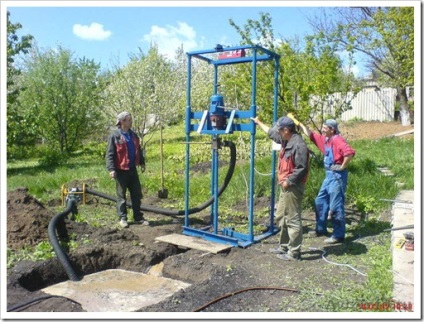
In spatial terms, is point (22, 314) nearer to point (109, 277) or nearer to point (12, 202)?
point (109, 277)

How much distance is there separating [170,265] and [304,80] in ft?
16.4

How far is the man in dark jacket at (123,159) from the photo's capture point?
23.1 feet

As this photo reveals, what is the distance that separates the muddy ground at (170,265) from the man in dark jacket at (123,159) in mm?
497

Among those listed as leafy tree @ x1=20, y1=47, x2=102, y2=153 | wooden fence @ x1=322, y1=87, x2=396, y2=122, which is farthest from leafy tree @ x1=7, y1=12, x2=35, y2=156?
wooden fence @ x1=322, y1=87, x2=396, y2=122

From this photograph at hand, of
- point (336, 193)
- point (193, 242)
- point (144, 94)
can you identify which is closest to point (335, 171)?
point (336, 193)

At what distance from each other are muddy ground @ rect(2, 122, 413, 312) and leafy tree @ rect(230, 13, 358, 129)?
2626mm

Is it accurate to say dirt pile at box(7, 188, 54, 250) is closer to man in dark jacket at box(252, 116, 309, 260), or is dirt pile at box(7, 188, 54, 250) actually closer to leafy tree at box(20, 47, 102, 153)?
man in dark jacket at box(252, 116, 309, 260)

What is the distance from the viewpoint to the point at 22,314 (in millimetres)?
4199

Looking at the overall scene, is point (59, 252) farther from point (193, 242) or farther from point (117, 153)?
point (117, 153)

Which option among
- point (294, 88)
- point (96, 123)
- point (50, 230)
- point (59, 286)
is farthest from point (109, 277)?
point (96, 123)

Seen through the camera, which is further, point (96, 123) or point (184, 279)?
point (96, 123)

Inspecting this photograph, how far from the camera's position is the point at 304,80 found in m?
9.09

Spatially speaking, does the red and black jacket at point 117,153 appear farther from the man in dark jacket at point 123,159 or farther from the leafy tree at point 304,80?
the leafy tree at point 304,80

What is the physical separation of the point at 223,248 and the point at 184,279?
2.55 feet
